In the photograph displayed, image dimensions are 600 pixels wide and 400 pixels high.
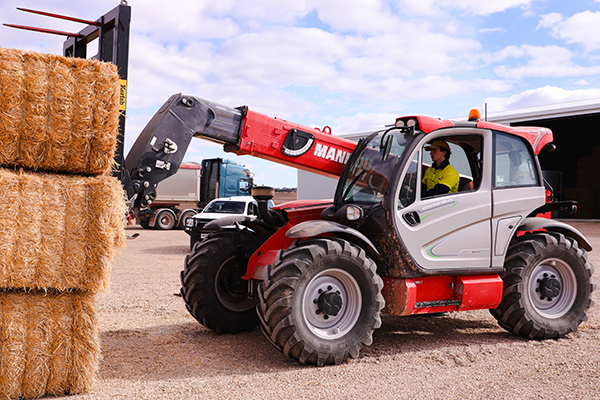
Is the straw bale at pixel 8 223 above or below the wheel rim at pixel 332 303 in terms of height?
above

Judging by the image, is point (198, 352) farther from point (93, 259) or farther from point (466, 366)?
point (466, 366)

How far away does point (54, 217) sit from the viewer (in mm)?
4051

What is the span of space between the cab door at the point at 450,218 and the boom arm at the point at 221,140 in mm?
1000

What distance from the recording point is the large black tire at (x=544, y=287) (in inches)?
235

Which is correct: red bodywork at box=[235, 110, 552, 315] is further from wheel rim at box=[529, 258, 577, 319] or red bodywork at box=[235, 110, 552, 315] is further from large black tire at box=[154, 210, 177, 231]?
large black tire at box=[154, 210, 177, 231]

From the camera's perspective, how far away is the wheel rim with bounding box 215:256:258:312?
6164 mm

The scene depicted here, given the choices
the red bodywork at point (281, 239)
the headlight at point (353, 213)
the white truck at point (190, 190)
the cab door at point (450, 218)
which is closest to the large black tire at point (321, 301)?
the headlight at point (353, 213)

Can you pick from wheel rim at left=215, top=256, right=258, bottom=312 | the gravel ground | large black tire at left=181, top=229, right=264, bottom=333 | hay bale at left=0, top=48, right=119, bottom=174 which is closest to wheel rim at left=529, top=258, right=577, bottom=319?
the gravel ground

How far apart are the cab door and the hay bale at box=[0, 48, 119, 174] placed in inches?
115

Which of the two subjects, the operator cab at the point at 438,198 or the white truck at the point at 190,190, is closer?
the operator cab at the point at 438,198

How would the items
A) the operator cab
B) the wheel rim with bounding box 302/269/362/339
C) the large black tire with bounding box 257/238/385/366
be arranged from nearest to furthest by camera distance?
1. the large black tire with bounding box 257/238/385/366
2. the wheel rim with bounding box 302/269/362/339
3. the operator cab

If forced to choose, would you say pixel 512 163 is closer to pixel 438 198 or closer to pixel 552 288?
pixel 438 198

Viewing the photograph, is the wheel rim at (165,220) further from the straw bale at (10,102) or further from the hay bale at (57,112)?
the straw bale at (10,102)

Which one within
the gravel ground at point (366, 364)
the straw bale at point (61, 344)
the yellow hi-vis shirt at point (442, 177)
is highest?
the yellow hi-vis shirt at point (442, 177)
